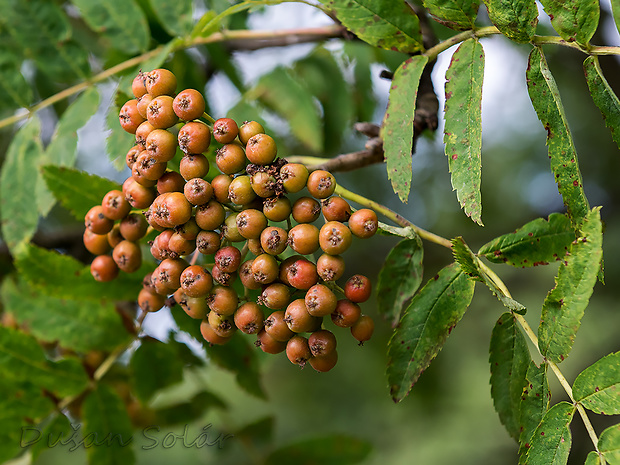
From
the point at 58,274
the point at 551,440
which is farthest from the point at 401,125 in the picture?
the point at 58,274

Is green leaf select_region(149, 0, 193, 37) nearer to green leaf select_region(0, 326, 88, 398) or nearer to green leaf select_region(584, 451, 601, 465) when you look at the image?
green leaf select_region(0, 326, 88, 398)

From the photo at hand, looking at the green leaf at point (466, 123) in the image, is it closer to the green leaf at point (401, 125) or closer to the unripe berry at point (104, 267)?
the green leaf at point (401, 125)

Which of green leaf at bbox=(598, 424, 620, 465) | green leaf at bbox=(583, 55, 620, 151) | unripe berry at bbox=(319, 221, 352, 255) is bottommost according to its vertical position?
green leaf at bbox=(598, 424, 620, 465)

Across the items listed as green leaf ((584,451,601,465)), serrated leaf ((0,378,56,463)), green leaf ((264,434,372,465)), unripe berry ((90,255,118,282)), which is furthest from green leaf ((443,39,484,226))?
serrated leaf ((0,378,56,463))

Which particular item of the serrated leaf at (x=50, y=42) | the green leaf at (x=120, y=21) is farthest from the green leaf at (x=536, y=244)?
the serrated leaf at (x=50, y=42)

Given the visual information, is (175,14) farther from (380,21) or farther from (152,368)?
(152,368)
